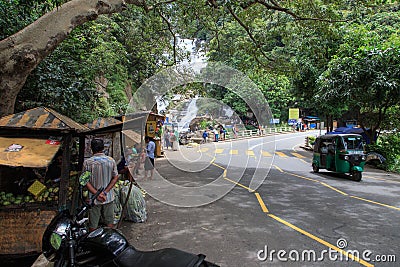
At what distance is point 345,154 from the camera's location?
10.9m

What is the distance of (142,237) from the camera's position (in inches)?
204

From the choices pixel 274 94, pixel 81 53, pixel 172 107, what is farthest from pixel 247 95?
pixel 274 94

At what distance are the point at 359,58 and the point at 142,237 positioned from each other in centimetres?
1310

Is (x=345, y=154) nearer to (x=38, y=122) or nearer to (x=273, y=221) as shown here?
(x=273, y=221)

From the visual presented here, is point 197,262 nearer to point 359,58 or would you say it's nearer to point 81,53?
point 81,53

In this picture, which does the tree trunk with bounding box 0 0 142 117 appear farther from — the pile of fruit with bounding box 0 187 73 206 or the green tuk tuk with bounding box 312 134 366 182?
the green tuk tuk with bounding box 312 134 366 182

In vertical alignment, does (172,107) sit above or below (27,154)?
above

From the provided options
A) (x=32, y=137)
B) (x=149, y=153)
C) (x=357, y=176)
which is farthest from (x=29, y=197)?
(x=357, y=176)

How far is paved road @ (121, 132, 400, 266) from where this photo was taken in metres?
4.43

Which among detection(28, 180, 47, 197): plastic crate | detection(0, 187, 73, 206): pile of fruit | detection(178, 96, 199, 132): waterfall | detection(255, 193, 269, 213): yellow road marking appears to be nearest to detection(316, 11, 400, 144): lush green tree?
detection(255, 193, 269, 213): yellow road marking

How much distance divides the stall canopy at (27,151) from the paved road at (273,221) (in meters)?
2.09

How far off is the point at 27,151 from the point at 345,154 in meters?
10.4

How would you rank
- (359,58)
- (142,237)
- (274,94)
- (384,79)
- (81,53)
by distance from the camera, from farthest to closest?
(274,94) < (359,58) < (384,79) < (81,53) < (142,237)

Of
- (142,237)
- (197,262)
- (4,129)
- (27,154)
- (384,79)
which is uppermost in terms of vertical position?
(384,79)
